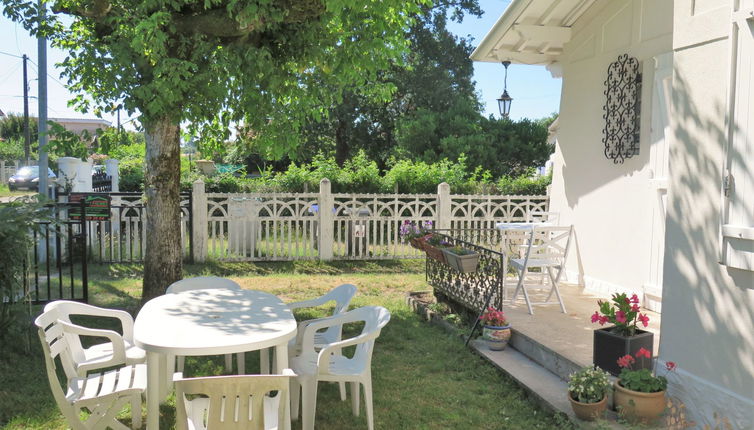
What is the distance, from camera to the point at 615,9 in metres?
7.07

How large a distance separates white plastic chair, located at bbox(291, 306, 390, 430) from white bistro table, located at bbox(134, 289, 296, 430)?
0.32 m

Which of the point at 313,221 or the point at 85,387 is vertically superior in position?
the point at 313,221

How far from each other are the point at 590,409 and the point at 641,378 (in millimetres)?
406

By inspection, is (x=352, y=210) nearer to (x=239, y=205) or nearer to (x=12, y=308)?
(x=239, y=205)

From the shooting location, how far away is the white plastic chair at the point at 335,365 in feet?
13.4

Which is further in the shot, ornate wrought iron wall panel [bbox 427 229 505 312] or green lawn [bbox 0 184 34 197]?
green lawn [bbox 0 184 34 197]

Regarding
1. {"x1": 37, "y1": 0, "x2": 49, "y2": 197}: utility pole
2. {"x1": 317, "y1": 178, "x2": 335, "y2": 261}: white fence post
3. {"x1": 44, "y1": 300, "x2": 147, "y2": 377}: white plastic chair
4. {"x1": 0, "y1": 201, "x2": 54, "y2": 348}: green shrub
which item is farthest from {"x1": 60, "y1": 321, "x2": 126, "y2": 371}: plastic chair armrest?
{"x1": 317, "y1": 178, "x2": 335, "y2": 261}: white fence post

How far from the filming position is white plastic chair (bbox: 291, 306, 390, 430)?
4078 millimetres

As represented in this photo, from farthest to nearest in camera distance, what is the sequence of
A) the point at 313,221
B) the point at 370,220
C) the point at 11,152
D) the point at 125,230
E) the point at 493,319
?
the point at 11,152, the point at 370,220, the point at 313,221, the point at 125,230, the point at 493,319

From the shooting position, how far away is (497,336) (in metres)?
5.81

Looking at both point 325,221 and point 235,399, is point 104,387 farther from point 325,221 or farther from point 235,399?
point 325,221

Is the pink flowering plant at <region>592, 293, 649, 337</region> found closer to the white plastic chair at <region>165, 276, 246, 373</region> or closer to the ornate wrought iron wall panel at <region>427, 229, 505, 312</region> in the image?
the ornate wrought iron wall panel at <region>427, 229, 505, 312</region>

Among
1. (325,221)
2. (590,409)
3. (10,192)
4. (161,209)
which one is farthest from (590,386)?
(10,192)

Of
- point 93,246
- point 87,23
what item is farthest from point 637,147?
point 93,246
